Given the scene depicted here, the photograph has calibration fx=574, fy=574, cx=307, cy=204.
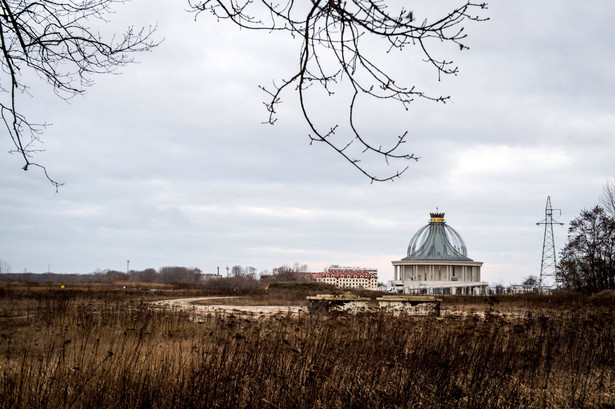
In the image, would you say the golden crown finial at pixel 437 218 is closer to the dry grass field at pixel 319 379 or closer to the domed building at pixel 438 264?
the domed building at pixel 438 264

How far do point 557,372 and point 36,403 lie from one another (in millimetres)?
6140

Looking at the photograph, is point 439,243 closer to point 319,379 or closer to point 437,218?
point 437,218

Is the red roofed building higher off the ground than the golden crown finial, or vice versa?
the golden crown finial

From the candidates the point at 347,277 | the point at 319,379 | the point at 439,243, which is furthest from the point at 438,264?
the point at 347,277

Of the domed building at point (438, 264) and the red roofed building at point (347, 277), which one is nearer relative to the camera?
the domed building at point (438, 264)

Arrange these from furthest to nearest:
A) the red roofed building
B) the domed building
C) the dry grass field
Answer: the red roofed building
the domed building
the dry grass field

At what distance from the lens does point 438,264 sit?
55531 millimetres

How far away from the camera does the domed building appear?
5541 centimetres

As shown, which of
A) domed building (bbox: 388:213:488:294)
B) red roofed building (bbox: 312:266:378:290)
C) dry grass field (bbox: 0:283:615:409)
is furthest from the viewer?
red roofed building (bbox: 312:266:378:290)

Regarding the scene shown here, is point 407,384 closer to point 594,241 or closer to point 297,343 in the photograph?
point 297,343

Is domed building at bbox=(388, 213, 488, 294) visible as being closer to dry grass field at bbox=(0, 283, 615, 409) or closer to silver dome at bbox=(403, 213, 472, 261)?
silver dome at bbox=(403, 213, 472, 261)

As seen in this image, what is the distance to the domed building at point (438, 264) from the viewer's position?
5541 cm

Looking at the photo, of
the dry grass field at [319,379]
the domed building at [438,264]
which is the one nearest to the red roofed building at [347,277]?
the domed building at [438,264]

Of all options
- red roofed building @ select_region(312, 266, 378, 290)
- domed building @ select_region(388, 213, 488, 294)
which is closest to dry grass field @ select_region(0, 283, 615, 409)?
domed building @ select_region(388, 213, 488, 294)
